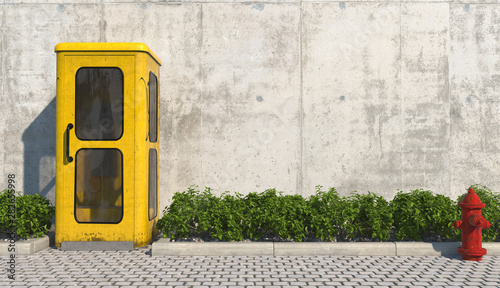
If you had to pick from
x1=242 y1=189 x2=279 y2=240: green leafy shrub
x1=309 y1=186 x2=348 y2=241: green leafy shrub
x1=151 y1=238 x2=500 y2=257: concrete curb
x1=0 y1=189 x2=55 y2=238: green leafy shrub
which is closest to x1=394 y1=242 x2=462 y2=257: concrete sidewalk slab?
x1=151 y1=238 x2=500 y2=257: concrete curb

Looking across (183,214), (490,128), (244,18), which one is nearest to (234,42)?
(244,18)

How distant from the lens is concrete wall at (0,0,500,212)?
28.1 ft

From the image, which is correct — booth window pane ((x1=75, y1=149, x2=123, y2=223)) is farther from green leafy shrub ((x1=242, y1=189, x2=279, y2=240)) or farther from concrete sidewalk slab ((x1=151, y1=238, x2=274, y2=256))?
green leafy shrub ((x1=242, y1=189, x2=279, y2=240))

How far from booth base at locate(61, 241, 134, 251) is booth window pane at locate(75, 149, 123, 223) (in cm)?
32

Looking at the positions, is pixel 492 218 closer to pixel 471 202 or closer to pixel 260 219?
pixel 471 202

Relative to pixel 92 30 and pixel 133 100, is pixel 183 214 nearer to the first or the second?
pixel 133 100

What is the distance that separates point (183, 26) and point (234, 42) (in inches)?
39.2

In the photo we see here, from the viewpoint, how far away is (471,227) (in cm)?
626

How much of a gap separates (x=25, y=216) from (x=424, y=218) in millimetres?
5929

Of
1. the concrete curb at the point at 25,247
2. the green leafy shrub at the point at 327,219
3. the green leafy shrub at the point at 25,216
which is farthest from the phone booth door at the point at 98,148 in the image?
the green leafy shrub at the point at 327,219

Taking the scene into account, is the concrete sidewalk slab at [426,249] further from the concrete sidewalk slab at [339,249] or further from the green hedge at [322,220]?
the green hedge at [322,220]

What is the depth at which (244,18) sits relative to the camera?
8633 mm

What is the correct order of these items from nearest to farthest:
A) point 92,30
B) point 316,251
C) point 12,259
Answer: point 12,259 < point 316,251 < point 92,30

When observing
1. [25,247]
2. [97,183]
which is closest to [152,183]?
[97,183]
